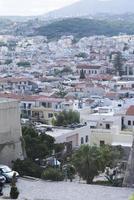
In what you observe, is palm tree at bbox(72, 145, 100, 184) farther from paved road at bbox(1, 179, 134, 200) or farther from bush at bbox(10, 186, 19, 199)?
bush at bbox(10, 186, 19, 199)

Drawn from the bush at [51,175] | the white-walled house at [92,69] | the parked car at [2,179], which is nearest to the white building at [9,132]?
the bush at [51,175]

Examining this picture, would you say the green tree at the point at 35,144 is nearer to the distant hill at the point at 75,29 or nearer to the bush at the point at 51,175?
the bush at the point at 51,175

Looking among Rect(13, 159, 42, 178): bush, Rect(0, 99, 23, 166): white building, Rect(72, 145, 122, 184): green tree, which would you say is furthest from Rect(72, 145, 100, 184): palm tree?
Rect(0, 99, 23, 166): white building

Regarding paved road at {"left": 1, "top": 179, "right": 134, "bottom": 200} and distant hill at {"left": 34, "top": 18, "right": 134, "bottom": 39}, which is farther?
distant hill at {"left": 34, "top": 18, "right": 134, "bottom": 39}

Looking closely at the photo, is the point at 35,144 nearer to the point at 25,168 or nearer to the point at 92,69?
the point at 25,168

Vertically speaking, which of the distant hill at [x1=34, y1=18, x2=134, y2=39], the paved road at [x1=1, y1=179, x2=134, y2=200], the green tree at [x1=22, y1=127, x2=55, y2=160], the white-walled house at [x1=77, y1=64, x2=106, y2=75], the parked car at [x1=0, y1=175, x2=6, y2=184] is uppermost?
the parked car at [x1=0, y1=175, x2=6, y2=184]

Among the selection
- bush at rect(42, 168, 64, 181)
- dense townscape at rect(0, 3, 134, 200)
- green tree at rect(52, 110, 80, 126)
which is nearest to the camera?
dense townscape at rect(0, 3, 134, 200)

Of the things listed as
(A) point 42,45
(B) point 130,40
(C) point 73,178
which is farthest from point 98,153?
(B) point 130,40

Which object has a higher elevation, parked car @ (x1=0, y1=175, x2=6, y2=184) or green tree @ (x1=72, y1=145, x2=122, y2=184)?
parked car @ (x1=0, y1=175, x2=6, y2=184)

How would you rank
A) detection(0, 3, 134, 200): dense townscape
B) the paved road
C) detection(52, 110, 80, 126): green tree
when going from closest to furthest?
the paved road → detection(0, 3, 134, 200): dense townscape → detection(52, 110, 80, 126): green tree
